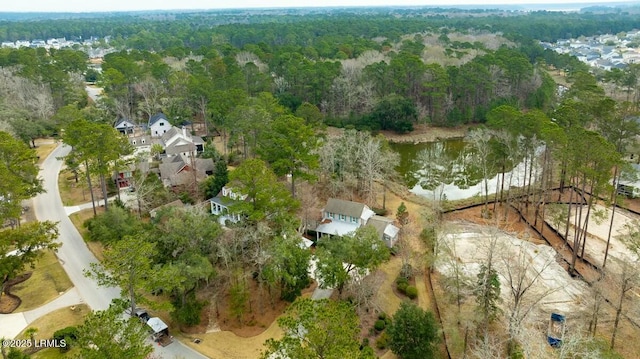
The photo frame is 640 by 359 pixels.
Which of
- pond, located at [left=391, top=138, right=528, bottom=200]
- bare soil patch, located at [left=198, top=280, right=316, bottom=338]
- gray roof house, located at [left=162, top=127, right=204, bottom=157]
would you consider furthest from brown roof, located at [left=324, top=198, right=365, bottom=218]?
gray roof house, located at [left=162, top=127, right=204, bottom=157]

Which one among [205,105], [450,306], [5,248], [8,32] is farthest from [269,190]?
[8,32]

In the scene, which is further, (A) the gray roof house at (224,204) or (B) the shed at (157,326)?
(A) the gray roof house at (224,204)

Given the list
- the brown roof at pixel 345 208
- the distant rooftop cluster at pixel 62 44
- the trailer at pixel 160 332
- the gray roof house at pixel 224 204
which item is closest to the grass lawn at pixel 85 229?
the gray roof house at pixel 224 204

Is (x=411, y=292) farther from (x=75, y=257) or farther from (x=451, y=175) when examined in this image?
(x=75, y=257)

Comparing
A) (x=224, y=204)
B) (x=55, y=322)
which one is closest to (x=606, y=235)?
(x=224, y=204)

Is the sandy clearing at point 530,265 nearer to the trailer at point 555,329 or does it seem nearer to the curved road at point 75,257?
the trailer at point 555,329

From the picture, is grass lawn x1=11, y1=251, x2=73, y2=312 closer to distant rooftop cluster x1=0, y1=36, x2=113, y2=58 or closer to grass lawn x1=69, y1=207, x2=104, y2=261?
grass lawn x1=69, y1=207, x2=104, y2=261

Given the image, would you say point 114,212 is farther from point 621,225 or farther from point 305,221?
point 621,225
